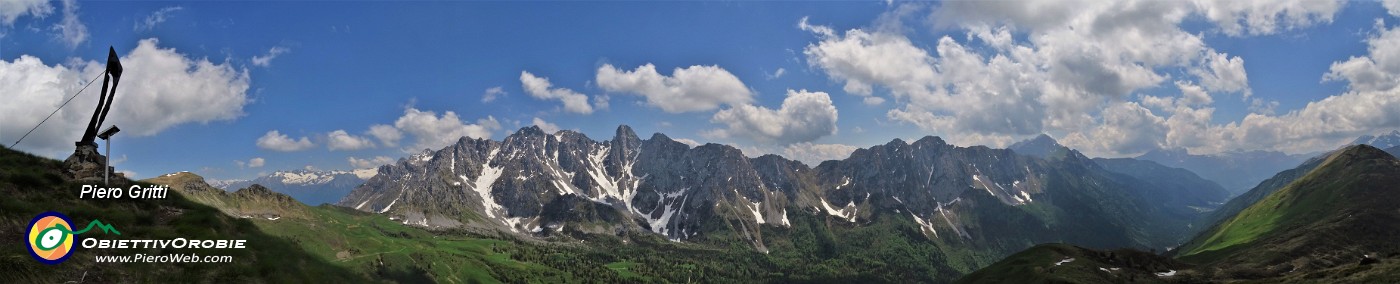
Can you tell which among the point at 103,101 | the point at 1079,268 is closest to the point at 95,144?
the point at 103,101

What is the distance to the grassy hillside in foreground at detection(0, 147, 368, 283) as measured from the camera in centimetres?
3039

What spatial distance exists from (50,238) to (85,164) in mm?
15249

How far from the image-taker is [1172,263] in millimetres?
181375

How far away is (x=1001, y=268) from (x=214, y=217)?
603 feet

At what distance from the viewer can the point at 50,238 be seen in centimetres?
3123

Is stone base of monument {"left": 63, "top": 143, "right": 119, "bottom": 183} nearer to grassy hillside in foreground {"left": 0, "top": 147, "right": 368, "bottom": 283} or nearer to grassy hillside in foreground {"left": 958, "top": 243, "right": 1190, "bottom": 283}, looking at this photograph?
grassy hillside in foreground {"left": 0, "top": 147, "right": 368, "bottom": 283}

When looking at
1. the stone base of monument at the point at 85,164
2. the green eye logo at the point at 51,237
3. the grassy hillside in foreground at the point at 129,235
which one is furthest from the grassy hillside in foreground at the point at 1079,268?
the stone base of monument at the point at 85,164

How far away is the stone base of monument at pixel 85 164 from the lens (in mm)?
41562

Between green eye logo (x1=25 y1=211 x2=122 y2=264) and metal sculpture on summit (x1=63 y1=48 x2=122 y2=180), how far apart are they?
10058 millimetres

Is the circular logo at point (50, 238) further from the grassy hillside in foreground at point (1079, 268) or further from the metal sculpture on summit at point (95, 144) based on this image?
the grassy hillside in foreground at point (1079, 268)

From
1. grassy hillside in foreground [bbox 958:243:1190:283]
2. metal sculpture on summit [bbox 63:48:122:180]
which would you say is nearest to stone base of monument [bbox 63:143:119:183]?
metal sculpture on summit [bbox 63:48:122:180]

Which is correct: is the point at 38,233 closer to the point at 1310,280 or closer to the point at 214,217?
the point at 214,217

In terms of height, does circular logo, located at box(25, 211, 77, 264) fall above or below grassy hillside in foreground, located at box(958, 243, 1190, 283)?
above

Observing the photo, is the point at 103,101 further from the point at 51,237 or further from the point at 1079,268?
the point at 1079,268
